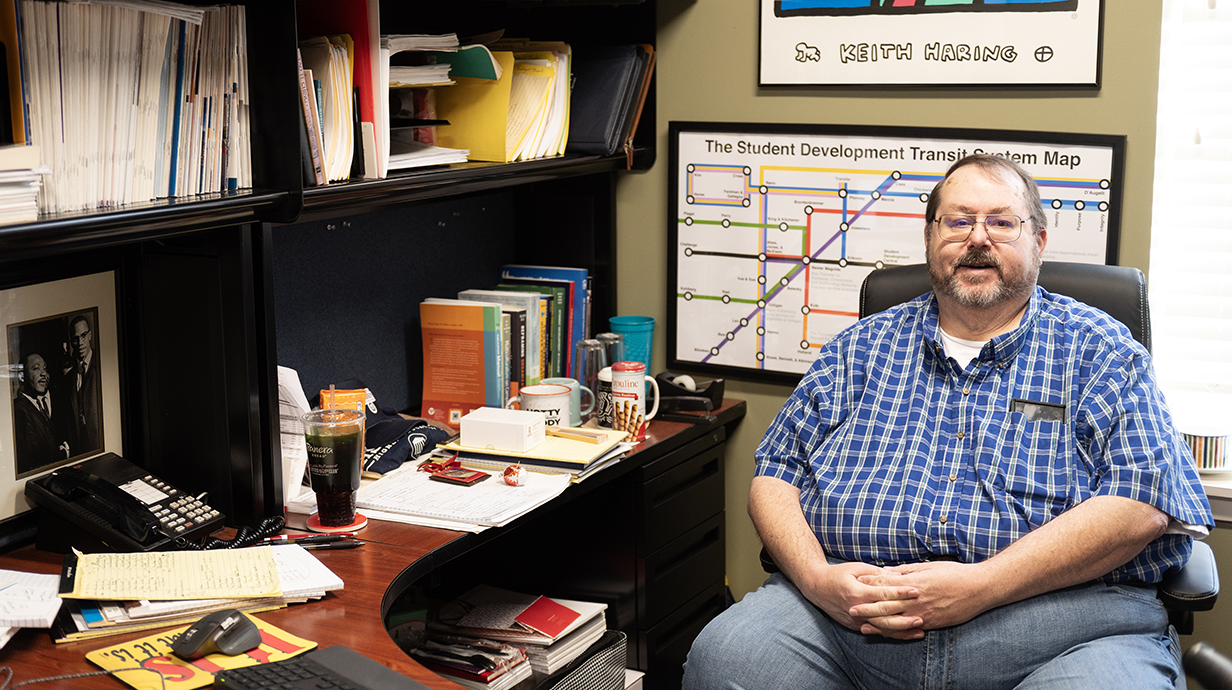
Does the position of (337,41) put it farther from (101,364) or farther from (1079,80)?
(1079,80)

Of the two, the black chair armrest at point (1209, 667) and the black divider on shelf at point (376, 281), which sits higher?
the black divider on shelf at point (376, 281)

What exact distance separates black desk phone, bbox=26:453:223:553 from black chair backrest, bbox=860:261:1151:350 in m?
1.28

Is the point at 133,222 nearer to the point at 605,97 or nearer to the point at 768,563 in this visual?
the point at 768,563

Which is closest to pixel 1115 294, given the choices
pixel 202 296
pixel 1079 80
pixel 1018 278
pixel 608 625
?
pixel 1018 278

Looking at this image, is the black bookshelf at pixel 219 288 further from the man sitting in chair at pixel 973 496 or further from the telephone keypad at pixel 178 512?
the man sitting in chair at pixel 973 496

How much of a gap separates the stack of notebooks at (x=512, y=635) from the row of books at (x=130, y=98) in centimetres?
103

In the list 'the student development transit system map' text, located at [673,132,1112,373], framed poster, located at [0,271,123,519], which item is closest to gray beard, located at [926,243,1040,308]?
'the student development transit system map' text, located at [673,132,1112,373]

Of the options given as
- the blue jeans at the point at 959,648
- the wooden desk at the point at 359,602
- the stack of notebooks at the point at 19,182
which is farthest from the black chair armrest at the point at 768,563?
the stack of notebooks at the point at 19,182

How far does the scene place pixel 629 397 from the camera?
2363 millimetres

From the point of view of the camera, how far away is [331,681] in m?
1.27

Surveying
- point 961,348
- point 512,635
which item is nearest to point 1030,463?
point 961,348

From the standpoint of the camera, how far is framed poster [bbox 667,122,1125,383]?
2.31 meters

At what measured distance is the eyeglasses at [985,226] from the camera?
6.41ft

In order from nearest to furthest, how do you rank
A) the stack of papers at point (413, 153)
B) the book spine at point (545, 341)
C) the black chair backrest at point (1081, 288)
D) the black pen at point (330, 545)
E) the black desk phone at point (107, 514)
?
the black desk phone at point (107, 514), the black pen at point (330, 545), the black chair backrest at point (1081, 288), the stack of papers at point (413, 153), the book spine at point (545, 341)
